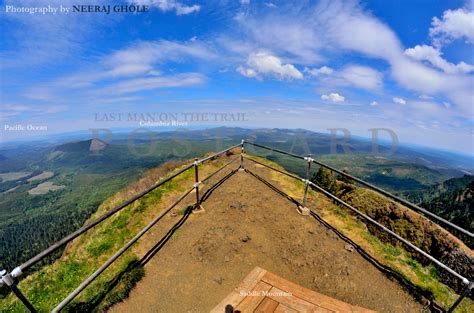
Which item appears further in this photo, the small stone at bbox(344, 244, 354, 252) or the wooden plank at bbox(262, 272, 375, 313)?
the small stone at bbox(344, 244, 354, 252)

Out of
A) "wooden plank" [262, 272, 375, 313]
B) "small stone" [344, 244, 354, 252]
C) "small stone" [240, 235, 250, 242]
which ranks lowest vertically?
"small stone" [344, 244, 354, 252]

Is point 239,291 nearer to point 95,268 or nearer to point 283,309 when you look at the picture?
point 283,309

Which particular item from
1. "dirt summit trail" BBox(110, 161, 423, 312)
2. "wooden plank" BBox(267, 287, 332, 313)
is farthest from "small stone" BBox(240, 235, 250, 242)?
"wooden plank" BBox(267, 287, 332, 313)

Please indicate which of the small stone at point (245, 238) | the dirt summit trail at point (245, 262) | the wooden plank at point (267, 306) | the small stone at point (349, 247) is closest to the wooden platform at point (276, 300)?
the wooden plank at point (267, 306)

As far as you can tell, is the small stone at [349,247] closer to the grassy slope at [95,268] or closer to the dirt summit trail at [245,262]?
the dirt summit trail at [245,262]

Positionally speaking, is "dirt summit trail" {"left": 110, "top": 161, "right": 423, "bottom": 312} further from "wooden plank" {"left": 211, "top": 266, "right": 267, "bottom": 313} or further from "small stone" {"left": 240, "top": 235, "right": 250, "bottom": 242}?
"wooden plank" {"left": 211, "top": 266, "right": 267, "bottom": 313}

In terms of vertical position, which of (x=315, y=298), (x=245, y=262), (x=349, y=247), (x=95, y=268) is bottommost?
(x=95, y=268)

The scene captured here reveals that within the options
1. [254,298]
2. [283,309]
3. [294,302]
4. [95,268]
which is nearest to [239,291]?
[254,298]
